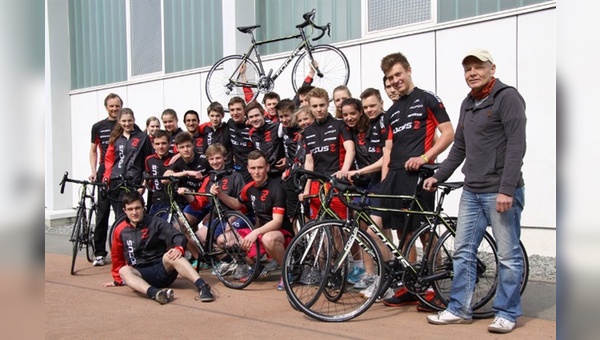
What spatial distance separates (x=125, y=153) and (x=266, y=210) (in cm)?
260

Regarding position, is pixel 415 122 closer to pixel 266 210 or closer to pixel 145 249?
pixel 266 210

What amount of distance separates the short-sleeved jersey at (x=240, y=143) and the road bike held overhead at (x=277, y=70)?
174 centimetres

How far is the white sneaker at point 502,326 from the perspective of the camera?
14.9ft

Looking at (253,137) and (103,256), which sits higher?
(253,137)

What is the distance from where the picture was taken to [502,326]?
4543 mm

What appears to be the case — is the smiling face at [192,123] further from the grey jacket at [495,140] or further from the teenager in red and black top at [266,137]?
the grey jacket at [495,140]

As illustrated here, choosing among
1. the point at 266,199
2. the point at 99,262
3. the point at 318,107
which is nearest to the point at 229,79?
the point at 99,262

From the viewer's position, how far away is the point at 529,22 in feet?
24.8

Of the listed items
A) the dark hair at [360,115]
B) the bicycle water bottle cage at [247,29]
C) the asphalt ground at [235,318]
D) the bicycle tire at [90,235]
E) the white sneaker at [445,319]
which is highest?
the bicycle water bottle cage at [247,29]

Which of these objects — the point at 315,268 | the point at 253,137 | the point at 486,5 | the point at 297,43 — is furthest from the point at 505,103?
the point at 297,43

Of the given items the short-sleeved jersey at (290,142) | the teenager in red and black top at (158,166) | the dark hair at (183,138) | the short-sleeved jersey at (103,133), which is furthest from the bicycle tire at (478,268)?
the short-sleeved jersey at (103,133)
